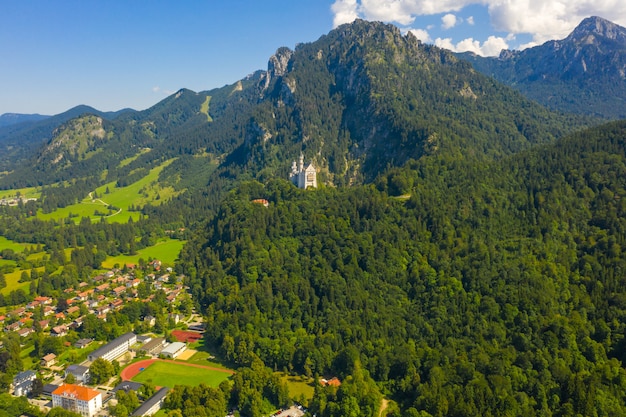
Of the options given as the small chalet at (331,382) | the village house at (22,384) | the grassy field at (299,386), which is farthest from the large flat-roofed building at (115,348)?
the small chalet at (331,382)

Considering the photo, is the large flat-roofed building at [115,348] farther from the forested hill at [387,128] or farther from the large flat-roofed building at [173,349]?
the forested hill at [387,128]

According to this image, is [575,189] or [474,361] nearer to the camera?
[474,361]

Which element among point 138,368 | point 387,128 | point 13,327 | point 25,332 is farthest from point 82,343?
point 387,128

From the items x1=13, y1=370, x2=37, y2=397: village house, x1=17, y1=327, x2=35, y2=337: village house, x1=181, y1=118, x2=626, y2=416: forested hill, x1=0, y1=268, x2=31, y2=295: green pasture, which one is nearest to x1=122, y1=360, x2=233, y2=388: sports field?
x1=181, y1=118, x2=626, y2=416: forested hill

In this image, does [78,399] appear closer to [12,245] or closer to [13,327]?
[13,327]

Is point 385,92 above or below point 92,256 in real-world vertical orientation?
above

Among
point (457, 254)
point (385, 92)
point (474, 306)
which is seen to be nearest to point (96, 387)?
point (474, 306)

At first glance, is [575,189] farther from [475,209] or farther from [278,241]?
[278,241]
